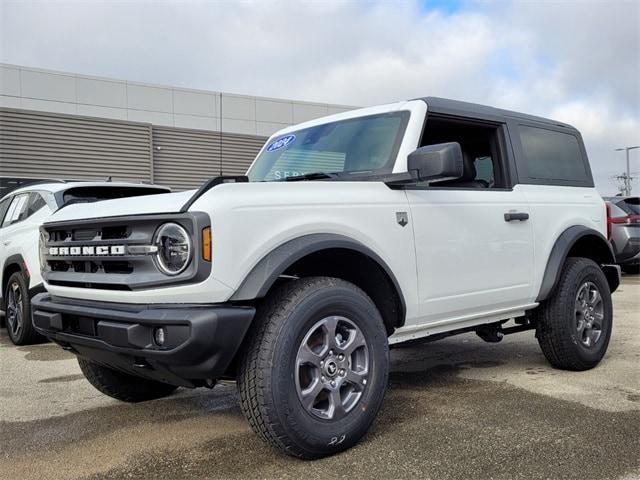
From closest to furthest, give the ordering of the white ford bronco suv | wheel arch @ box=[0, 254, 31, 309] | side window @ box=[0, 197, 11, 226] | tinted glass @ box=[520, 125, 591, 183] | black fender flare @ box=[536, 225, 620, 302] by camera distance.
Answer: the white ford bronco suv < black fender flare @ box=[536, 225, 620, 302] < tinted glass @ box=[520, 125, 591, 183] < wheel arch @ box=[0, 254, 31, 309] < side window @ box=[0, 197, 11, 226]

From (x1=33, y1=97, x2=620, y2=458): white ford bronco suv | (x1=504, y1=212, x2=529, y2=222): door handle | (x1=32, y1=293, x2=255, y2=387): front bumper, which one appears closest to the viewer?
(x1=32, y1=293, x2=255, y2=387): front bumper

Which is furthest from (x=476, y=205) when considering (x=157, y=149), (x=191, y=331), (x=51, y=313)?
(x=157, y=149)

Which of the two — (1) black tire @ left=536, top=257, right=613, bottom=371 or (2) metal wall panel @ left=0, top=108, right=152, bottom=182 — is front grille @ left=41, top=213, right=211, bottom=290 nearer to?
(1) black tire @ left=536, top=257, right=613, bottom=371

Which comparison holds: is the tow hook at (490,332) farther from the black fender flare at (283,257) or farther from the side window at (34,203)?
the side window at (34,203)

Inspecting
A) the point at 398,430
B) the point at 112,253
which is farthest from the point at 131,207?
the point at 398,430

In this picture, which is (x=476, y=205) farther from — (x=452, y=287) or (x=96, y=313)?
(x=96, y=313)

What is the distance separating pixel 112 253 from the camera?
2.92m

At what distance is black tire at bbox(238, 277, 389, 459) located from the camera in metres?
2.73

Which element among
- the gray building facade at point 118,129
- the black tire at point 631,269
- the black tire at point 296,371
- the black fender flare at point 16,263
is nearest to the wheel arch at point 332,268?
the black tire at point 296,371

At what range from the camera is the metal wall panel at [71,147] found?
533 inches

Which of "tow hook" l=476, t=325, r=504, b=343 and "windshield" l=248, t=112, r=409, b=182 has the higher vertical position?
"windshield" l=248, t=112, r=409, b=182

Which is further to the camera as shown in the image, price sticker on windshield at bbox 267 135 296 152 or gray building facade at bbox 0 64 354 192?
gray building facade at bbox 0 64 354 192

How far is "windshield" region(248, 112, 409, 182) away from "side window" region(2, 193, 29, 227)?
10.9 feet

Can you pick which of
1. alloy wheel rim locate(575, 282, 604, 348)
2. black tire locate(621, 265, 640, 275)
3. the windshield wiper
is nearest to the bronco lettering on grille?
the windshield wiper
